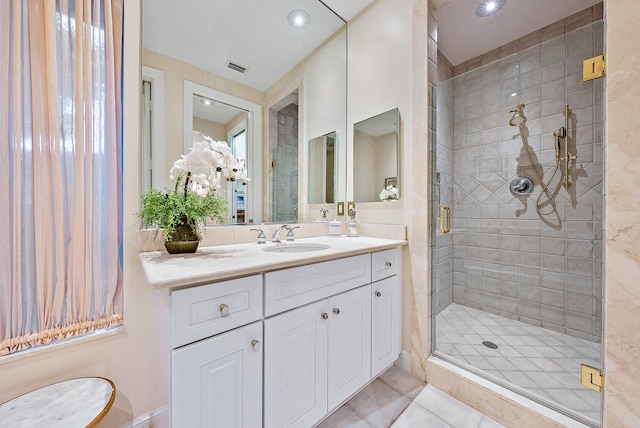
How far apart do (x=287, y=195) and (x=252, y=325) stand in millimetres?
1021

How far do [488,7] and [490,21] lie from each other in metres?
0.20

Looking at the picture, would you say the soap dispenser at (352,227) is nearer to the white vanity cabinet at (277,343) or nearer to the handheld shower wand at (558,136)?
the white vanity cabinet at (277,343)

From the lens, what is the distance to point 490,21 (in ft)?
6.28

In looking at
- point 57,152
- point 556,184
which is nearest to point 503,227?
point 556,184

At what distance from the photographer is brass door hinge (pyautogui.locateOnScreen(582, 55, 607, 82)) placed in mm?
1001

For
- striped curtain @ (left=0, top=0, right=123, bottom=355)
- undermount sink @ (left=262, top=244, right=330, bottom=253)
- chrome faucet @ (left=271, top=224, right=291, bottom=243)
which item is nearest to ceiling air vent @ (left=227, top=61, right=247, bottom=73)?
striped curtain @ (left=0, top=0, right=123, bottom=355)

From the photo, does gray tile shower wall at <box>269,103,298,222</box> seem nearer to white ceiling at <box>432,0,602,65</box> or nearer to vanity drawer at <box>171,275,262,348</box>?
vanity drawer at <box>171,275,262,348</box>

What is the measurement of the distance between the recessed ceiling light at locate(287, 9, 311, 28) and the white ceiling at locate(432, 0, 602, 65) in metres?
0.92

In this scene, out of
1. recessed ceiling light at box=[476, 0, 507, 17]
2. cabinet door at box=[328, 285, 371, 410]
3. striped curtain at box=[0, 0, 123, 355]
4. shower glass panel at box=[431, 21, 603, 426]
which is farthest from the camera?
recessed ceiling light at box=[476, 0, 507, 17]

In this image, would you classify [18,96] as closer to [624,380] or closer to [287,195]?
[287,195]

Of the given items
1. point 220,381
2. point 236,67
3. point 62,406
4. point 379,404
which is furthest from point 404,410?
point 236,67

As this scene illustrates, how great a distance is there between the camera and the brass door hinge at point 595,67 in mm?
1001

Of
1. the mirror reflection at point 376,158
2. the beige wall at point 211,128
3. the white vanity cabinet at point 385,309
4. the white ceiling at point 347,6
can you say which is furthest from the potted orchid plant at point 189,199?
the white ceiling at point 347,6

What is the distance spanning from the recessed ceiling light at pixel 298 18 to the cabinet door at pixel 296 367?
1938mm
